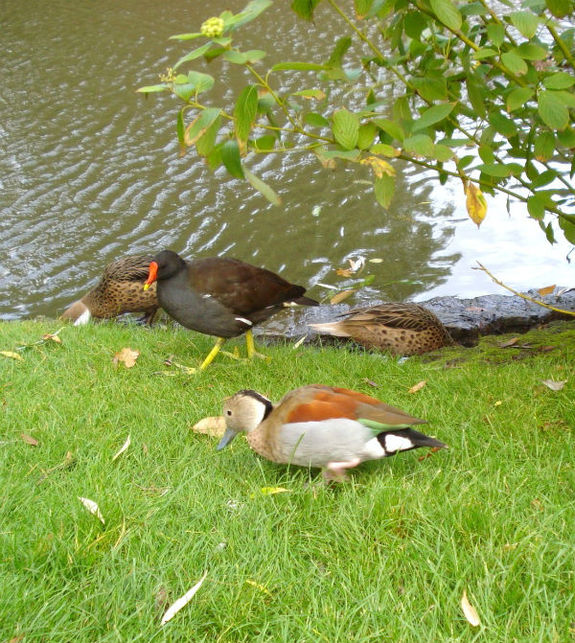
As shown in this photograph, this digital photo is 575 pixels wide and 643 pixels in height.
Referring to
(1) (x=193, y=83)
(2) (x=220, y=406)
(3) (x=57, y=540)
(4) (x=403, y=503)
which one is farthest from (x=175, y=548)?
(1) (x=193, y=83)

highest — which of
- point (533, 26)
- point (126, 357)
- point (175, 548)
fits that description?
point (533, 26)

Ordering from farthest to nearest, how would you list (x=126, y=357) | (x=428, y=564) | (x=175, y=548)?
1. (x=126, y=357)
2. (x=175, y=548)
3. (x=428, y=564)

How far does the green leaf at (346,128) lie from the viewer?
3021 millimetres

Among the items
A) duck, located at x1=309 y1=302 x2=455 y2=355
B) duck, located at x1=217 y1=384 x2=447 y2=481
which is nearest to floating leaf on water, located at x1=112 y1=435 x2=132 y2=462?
duck, located at x1=217 y1=384 x2=447 y2=481

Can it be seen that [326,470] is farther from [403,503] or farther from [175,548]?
[175,548]

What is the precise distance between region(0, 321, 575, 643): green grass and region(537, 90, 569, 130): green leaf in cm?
139

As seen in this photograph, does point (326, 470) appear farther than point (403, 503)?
Yes

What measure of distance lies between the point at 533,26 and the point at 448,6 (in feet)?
1.19

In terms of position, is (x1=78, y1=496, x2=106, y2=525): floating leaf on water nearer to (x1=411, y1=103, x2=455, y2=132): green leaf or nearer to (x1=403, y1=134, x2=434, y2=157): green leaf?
(x1=403, y1=134, x2=434, y2=157): green leaf

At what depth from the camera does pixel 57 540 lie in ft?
8.36

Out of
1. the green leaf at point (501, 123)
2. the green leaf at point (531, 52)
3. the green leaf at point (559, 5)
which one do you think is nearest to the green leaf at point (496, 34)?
the green leaf at point (531, 52)

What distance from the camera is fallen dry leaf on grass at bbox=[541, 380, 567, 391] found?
3734mm

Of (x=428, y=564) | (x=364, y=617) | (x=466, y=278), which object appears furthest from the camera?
(x=466, y=278)

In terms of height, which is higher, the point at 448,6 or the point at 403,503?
the point at 448,6
